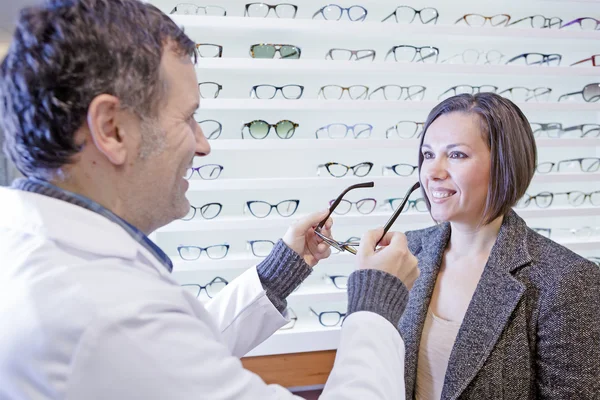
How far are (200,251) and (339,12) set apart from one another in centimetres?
122

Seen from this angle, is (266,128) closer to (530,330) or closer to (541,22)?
(530,330)

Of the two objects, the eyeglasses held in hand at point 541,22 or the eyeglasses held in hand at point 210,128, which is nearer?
the eyeglasses held in hand at point 210,128

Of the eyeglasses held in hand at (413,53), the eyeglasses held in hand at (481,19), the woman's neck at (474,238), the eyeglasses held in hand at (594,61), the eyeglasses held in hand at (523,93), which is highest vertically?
the eyeglasses held in hand at (481,19)

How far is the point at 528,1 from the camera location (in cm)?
234

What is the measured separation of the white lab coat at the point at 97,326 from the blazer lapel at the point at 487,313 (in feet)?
1.69

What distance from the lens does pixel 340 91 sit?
215cm

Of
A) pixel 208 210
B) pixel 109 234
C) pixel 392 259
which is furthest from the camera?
pixel 208 210

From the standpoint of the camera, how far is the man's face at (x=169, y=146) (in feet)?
2.26

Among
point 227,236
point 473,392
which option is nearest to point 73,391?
point 473,392

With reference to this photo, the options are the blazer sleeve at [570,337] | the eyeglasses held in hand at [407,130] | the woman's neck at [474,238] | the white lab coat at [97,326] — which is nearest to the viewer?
the white lab coat at [97,326]

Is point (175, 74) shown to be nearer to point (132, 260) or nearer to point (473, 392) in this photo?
point (132, 260)

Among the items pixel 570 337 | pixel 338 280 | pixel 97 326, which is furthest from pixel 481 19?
pixel 97 326

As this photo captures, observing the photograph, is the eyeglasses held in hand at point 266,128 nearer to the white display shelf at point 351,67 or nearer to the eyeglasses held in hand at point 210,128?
the eyeglasses held in hand at point 210,128

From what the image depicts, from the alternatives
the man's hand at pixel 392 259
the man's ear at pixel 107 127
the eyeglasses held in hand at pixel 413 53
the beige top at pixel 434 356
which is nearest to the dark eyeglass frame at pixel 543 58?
the eyeglasses held in hand at pixel 413 53
